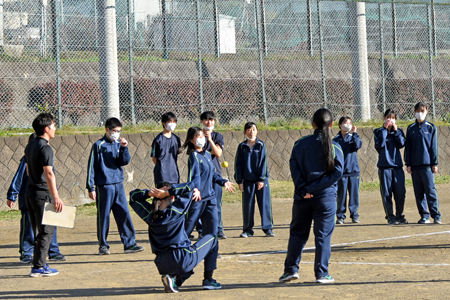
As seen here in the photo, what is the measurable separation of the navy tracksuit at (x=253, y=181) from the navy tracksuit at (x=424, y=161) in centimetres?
255

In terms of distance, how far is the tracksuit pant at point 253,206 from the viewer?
9594 millimetres

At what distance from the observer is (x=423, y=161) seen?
10250 mm

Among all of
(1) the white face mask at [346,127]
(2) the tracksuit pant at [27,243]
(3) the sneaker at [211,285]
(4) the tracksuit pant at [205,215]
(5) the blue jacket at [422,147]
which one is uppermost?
(1) the white face mask at [346,127]

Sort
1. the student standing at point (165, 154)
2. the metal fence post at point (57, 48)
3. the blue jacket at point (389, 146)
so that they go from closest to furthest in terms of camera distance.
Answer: the student standing at point (165, 154), the blue jacket at point (389, 146), the metal fence post at point (57, 48)

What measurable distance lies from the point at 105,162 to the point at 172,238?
2.96 meters

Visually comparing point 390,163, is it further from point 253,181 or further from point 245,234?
point 245,234

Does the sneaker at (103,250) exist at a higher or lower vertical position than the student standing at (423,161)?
lower

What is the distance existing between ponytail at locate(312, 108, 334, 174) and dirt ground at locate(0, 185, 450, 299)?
120 cm

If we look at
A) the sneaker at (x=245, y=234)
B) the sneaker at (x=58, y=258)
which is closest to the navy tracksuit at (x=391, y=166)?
the sneaker at (x=245, y=234)

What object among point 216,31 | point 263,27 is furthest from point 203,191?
point 263,27

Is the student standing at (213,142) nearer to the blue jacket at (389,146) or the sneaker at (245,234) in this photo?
the sneaker at (245,234)

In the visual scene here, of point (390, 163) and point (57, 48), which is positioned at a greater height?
point (57, 48)

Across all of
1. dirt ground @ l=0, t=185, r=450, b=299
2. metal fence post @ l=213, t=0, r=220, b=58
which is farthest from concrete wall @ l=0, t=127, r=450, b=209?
dirt ground @ l=0, t=185, r=450, b=299

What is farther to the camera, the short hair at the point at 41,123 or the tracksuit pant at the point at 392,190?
the tracksuit pant at the point at 392,190
